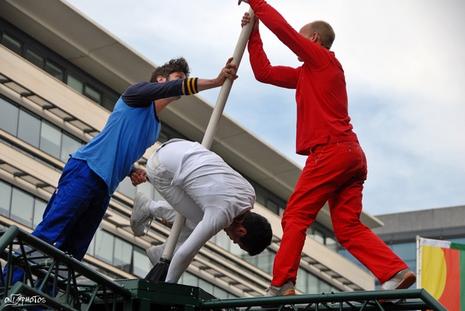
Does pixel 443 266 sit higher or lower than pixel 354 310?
higher

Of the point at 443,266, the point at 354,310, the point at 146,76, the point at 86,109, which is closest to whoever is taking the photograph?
the point at 354,310

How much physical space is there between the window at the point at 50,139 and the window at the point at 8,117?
4.00 ft

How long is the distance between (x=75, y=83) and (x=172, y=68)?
30319 mm

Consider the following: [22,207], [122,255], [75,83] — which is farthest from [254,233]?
[75,83]

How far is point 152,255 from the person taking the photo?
432 inches

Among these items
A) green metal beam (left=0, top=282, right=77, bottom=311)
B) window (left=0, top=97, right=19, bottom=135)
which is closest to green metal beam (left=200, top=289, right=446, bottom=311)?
green metal beam (left=0, top=282, right=77, bottom=311)

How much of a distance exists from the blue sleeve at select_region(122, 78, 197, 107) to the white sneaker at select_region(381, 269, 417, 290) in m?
2.19

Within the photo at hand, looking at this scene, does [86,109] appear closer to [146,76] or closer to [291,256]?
[146,76]

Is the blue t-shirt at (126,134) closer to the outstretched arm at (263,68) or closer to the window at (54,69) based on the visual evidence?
the outstretched arm at (263,68)

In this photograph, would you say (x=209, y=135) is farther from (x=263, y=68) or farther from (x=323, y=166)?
(x=323, y=166)

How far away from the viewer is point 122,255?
39.6 meters

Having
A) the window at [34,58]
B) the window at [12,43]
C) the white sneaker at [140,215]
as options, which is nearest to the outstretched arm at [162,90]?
the white sneaker at [140,215]

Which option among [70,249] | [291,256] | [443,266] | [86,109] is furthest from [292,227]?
[86,109]

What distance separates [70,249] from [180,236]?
0.95m
